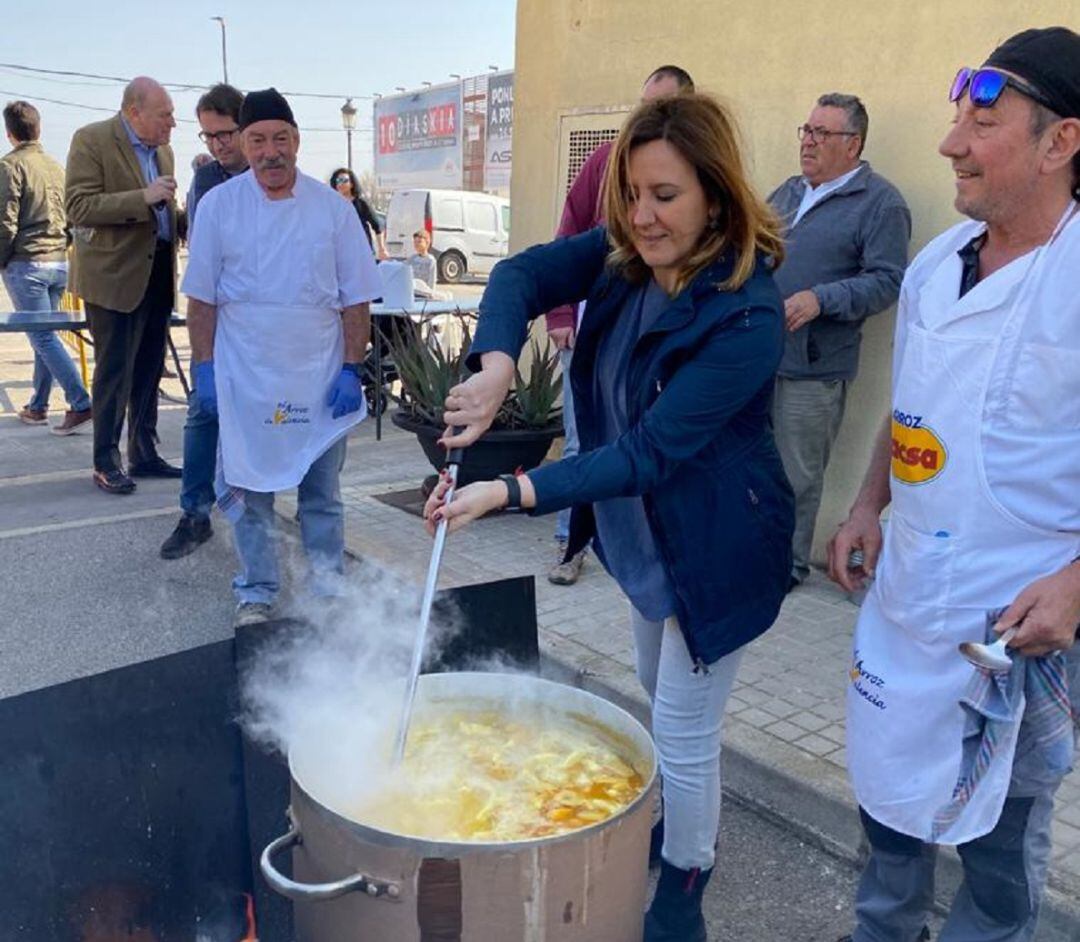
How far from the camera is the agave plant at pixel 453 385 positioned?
5246mm

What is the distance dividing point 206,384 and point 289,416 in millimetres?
411

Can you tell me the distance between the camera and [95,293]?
5668mm

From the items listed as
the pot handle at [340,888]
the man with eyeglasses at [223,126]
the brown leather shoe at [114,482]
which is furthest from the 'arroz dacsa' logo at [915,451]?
the brown leather shoe at [114,482]

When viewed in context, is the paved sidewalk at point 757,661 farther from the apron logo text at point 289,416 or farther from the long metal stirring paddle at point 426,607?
the long metal stirring paddle at point 426,607

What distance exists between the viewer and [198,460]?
15.7ft

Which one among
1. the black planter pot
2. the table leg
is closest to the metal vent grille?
the black planter pot

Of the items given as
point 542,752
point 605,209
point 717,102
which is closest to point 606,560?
point 542,752

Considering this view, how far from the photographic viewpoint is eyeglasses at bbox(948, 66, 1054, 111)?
163 centimetres

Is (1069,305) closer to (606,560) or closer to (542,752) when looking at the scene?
(606,560)

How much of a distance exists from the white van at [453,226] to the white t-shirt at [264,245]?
2062 cm

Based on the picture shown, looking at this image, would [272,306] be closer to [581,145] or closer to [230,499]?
[230,499]

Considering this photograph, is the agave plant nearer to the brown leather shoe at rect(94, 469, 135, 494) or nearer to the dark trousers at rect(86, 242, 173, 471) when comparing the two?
the dark trousers at rect(86, 242, 173, 471)

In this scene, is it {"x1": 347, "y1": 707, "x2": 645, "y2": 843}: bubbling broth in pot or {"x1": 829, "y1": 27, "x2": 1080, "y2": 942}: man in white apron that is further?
{"x1": 347, "y1": 707, "x2": 645, "y2": 843}: bubbling broth in pot

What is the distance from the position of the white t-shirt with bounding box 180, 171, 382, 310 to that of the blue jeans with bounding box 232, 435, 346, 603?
2.20 feet
